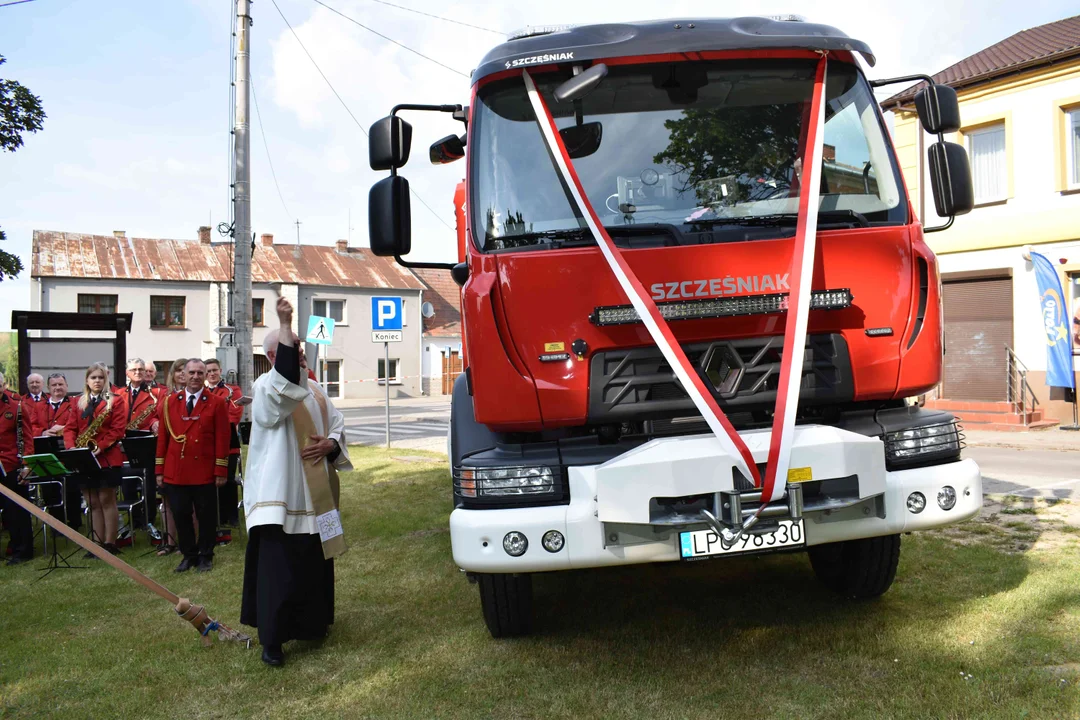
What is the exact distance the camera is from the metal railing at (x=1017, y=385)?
51.2 ft

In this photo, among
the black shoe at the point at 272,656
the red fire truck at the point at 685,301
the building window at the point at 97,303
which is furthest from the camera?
the building window at the point at 97,303

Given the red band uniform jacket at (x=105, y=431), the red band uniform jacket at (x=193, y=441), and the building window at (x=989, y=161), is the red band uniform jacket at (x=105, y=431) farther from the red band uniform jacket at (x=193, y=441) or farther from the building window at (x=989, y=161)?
the building window at (x=989, y=161)

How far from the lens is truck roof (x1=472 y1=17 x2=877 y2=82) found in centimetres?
405

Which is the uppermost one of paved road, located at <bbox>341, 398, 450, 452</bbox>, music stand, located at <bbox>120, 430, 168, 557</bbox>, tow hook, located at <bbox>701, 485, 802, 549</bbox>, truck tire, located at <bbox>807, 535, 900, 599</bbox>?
tow hook, located at <bbox>701, 485, 802, 549</bbox>

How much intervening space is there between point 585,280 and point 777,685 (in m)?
1.98

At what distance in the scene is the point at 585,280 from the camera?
378cm

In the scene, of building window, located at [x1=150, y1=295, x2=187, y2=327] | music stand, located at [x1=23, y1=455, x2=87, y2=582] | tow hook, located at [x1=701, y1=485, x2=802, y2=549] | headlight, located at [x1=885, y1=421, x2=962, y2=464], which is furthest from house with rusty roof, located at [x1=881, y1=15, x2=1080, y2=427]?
building window, located at [x1=150, y1=295, x2=187, y2=327]

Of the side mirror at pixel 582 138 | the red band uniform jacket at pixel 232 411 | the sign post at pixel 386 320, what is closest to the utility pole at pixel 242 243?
the sign post at pixel 386 320

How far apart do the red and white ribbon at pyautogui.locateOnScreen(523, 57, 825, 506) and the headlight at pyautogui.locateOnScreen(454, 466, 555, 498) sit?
2.40 ft

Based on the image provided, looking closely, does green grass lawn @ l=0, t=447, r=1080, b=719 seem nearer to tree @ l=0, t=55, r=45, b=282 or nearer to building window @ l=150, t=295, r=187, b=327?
tree @ l=0, t=55, r=45, b=282

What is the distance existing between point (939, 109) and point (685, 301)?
6.11ft

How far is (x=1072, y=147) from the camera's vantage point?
15.6m

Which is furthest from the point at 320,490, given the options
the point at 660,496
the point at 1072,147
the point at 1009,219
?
the point at 1072,147

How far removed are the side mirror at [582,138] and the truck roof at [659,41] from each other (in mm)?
316
